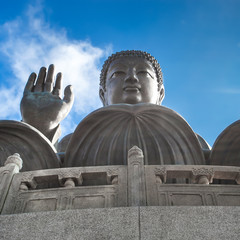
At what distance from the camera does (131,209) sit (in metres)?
4.33

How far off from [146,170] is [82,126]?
284 cm

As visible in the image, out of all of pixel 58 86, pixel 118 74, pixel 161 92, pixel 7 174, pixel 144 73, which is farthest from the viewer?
pixel 161 92

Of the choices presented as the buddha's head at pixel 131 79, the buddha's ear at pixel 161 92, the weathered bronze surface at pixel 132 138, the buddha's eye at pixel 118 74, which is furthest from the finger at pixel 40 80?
the buddha's ear at pixel 161 92

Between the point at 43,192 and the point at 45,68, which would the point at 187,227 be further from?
the point at 45,68

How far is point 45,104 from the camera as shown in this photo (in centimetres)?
909

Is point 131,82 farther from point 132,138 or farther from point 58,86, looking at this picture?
point 132,138

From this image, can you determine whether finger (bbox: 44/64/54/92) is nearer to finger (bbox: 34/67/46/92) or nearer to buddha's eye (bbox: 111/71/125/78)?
finger (bbox: 34/67/46/92)

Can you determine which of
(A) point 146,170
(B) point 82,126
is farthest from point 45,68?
(A) point 146,170

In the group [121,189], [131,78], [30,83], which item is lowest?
[121,189]

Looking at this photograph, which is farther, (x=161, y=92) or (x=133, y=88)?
(x=161, y=92)

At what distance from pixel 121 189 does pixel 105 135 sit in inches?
121

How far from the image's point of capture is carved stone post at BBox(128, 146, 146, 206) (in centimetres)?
467

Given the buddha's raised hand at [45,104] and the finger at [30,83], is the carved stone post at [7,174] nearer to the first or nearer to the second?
the buddha's raised hand at [45,104]

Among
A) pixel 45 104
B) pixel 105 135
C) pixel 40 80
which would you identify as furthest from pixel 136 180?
pixel 40 80
